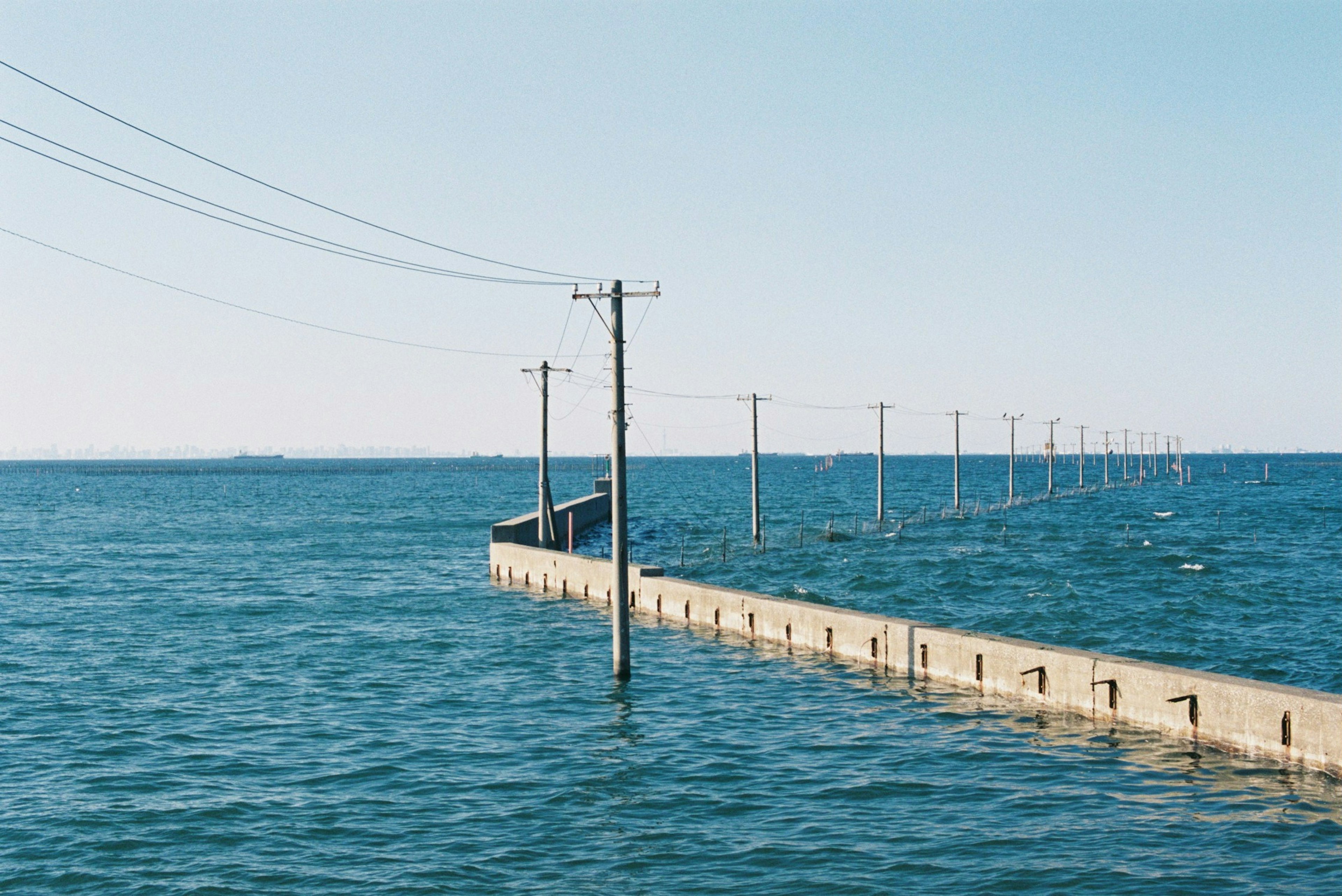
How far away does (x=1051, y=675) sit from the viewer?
2364cm

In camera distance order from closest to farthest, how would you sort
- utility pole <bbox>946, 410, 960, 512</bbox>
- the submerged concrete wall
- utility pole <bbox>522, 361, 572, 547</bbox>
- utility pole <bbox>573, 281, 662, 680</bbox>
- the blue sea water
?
the blue sea water → the submerged concrete wall → utility pole <bbox>573, 281, 662, 680</bbox> → utility pole <bbox>522, 361, 572, 547</bbox> → utility pole <bbox>946, 410, 960, 512</bbox>

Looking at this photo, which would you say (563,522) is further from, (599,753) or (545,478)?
(599,753)

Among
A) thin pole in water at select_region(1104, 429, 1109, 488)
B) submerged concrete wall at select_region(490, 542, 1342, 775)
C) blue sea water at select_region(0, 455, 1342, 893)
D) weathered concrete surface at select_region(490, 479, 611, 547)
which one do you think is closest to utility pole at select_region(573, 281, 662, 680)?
blue sea water at select_region(0, 455, 1342, 893)

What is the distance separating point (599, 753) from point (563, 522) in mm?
48977

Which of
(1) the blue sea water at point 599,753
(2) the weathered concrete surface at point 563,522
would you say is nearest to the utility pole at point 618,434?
(1) the blue sea water at point 599,753

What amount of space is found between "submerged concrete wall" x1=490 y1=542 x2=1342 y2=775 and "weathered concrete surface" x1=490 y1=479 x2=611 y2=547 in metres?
16.1

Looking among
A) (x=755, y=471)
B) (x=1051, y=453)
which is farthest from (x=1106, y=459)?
(x=755, y=471)

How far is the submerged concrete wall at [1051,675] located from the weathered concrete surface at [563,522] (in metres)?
16.1

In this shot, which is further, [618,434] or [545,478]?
[545,478]

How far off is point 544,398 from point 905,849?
38.0 m

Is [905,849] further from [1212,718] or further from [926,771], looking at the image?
[1212,718]

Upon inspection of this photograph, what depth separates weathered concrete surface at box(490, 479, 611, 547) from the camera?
175 feet

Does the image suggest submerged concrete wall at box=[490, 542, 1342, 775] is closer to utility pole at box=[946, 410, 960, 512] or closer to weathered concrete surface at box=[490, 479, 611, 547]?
weathered concrete surface at box=[490, 479, 611, 547]

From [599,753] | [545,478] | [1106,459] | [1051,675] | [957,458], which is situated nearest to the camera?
[599,753]
